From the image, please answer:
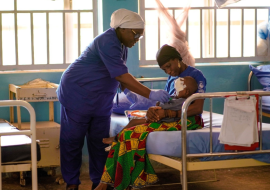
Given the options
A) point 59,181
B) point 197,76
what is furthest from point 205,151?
point 59,181

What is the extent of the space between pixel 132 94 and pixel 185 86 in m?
0.59

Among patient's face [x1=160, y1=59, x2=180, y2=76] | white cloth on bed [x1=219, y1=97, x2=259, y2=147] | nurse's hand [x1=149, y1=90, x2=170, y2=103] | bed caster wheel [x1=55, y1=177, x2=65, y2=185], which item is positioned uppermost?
patient's face [x1=160, y1=59, x2=180, y2=76]

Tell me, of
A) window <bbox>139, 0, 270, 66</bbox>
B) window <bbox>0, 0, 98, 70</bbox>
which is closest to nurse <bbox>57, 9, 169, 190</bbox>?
window <bbox>0, 0, 98, 70</bbox>

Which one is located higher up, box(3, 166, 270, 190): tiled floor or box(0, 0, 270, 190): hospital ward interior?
box(0, 0, 270, 190): hospital ward interior

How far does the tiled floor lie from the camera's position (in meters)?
3.71

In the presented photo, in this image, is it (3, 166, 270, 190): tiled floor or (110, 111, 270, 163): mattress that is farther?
(3, 166, 270, 190): tiled floor

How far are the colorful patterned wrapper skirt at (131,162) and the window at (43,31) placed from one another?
5.95 feet

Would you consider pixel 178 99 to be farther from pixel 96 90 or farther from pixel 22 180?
pixel 22 180

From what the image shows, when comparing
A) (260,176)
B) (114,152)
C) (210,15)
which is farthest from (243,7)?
(114,152)

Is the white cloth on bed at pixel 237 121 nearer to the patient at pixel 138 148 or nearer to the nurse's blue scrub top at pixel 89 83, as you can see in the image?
the patient at pixel 138 148

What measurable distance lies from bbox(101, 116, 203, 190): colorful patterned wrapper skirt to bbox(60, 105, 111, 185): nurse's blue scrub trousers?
425 millimetres

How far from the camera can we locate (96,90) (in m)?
3.14

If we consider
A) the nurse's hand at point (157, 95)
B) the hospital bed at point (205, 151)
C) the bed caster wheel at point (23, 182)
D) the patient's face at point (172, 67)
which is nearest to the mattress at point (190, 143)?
the hospital bed at point (205, 151)

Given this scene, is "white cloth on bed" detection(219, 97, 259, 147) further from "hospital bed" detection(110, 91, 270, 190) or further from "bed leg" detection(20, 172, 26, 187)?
"bed leg" detection(20, 172, 26, 187)
